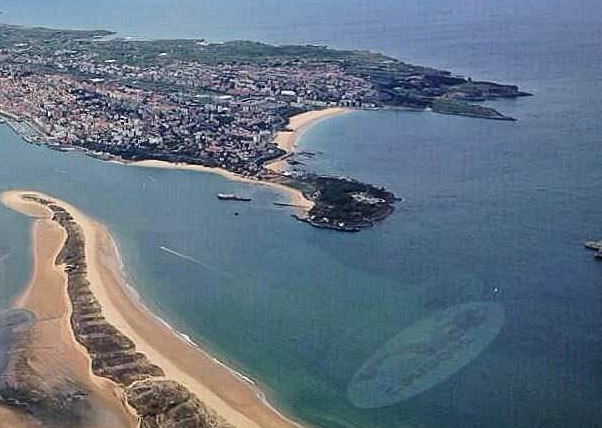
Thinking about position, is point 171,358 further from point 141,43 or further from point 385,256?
point 141,43

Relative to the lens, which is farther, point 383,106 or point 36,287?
point 383,106

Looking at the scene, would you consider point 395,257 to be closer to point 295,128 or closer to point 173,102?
point 295,128

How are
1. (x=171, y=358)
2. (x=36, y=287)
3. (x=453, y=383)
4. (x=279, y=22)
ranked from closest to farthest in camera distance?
(x=453, y=383) → (x=171, y=358) → (x=36, y=287) → (x=279, y=22)

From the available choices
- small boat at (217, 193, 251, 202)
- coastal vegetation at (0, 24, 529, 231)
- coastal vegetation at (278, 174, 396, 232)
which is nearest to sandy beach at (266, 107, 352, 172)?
coastal vegetation at (0, 24, 529, 231)

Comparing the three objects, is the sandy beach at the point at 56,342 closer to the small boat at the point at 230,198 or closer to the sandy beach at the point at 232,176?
the small boat at the point at 230,198

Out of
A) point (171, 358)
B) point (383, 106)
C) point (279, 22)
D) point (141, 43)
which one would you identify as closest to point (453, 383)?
point (171, 358)

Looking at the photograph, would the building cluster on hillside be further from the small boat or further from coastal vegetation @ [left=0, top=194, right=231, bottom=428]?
coastal vegetation @ [left=0, top=194, right=231, bottom=428]
